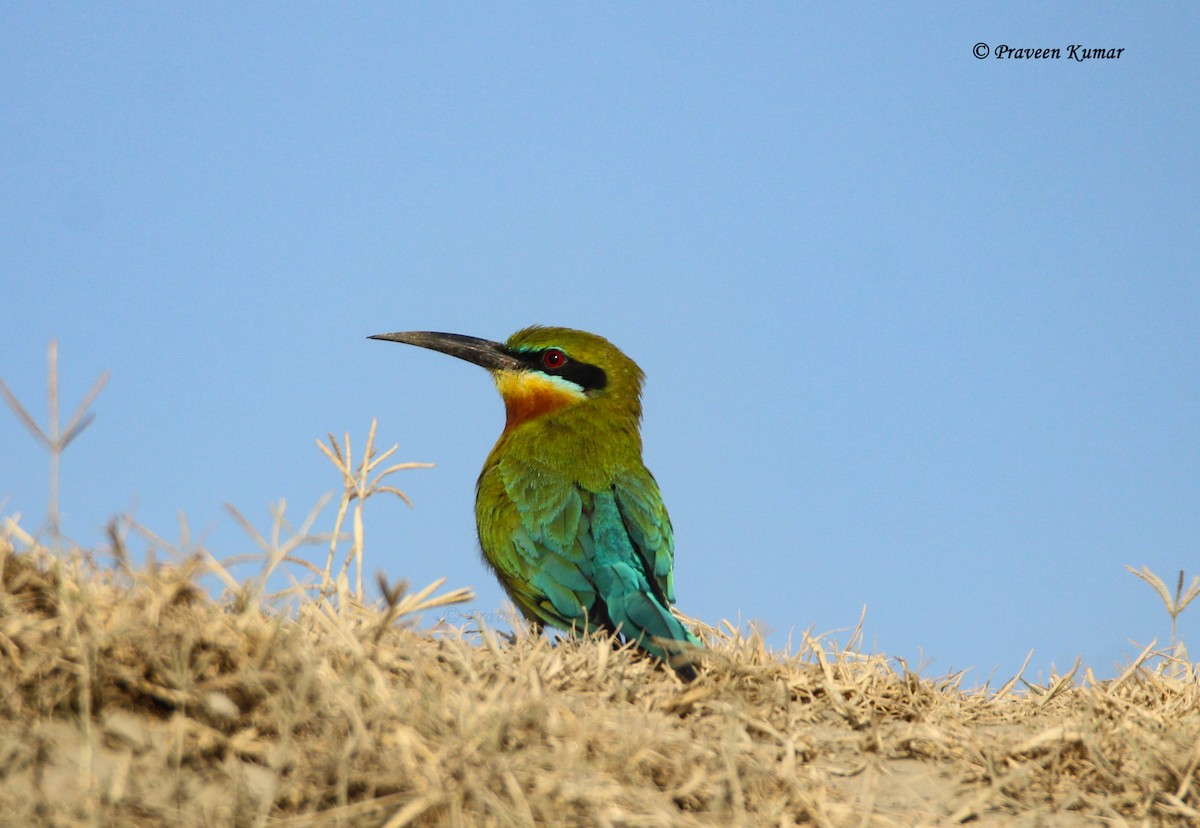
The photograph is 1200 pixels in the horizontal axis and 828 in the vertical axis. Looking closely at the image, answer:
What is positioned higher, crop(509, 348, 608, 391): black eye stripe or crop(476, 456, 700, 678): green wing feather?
crop(509, 348, 608, 391): black eye stripe

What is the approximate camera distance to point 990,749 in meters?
2.93

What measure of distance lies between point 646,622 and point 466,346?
2671 millimetres

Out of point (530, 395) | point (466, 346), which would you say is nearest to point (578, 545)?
point (530, 395)

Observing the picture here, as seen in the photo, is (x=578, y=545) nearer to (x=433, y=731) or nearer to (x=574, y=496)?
(x=574, y=496)

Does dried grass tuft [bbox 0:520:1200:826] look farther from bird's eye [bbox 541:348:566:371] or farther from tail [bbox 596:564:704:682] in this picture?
bird's eye [bbox 541:348:566:371]

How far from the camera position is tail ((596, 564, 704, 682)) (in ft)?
11.0

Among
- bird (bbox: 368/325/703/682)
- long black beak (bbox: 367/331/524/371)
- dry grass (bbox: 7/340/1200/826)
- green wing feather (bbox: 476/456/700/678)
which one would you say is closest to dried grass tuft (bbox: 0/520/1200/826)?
dry grass (bbox: 7/340/1200/826)

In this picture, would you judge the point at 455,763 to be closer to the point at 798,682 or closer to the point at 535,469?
the point at 798,682

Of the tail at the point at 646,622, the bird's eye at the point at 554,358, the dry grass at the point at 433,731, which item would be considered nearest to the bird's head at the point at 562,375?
the bird's eye at the point at 554,358

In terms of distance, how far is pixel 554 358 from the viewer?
5773mm

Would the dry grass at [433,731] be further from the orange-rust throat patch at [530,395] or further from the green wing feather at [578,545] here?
the orange-rust throat patch at [530,395]

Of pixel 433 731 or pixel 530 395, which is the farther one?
pixel 530 395

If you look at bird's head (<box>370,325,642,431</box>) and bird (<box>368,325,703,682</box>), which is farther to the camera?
bird's head (<box>370,325,642,431</box>)

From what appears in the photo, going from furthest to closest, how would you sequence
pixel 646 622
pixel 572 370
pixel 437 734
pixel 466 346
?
pixel 466 346
pixel 572 370
pixel 646 622
pixel 437 734
